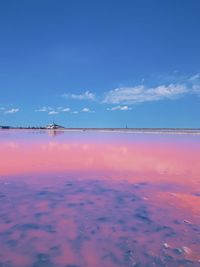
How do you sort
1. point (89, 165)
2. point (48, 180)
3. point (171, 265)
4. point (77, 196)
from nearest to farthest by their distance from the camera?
point (171, 265) → point (77, 196) → point (48, 180) → point (89, 165)

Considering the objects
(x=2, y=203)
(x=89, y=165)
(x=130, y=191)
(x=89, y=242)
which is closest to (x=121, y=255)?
(x=89, y=242)

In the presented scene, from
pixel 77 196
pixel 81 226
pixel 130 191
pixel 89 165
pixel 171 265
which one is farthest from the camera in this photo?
pixel 89 165

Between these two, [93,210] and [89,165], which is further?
[89,165]

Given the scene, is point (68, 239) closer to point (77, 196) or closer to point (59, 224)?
point (59, 224)

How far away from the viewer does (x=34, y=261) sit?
125 inches

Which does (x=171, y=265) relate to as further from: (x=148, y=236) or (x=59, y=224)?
(x=59, y=224)

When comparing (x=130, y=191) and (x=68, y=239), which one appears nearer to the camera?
(x=68, y=239)

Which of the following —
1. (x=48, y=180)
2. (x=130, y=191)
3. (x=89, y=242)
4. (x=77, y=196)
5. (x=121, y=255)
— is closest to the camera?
(x=121, y=255)

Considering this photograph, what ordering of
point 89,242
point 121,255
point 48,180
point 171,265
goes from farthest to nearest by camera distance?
point 48,180 < point 89,242 < point 121,255 < point 171,265

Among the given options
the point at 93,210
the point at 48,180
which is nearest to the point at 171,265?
the point at 93,210

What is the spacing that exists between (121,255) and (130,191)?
10.3ft

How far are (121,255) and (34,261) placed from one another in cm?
89

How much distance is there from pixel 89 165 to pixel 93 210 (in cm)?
530

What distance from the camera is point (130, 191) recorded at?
6473 mm
